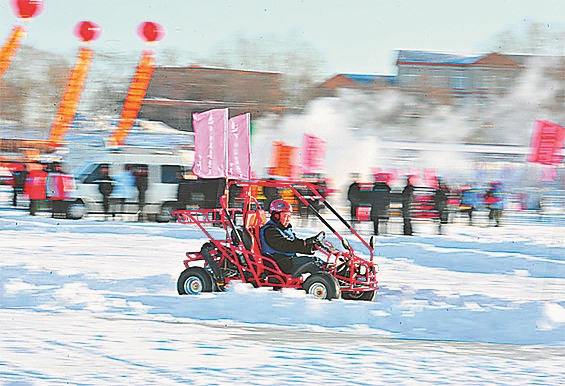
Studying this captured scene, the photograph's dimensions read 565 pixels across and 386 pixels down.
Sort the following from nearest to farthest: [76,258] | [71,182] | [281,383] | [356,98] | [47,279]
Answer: [281,383] → [47,279] → [76,258] → [71,182] → [356,98]

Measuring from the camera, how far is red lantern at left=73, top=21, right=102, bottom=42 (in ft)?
53.1

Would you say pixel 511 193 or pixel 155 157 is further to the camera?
pixel 511 193

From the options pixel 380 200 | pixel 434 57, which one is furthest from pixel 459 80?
pixel 380 200

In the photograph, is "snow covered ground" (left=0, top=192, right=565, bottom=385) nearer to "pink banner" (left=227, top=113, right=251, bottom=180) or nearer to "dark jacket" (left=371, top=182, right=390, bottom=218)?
"pink banner" (left=227, top=113, right=251, bottom=180)

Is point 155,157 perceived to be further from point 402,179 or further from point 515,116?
point 515,116

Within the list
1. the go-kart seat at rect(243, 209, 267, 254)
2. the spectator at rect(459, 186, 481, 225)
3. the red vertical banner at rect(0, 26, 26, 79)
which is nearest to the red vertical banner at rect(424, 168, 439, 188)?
the spectator at rect(459, 186, 481, 225)

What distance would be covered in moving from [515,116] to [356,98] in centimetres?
339

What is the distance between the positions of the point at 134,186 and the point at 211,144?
5296 mm

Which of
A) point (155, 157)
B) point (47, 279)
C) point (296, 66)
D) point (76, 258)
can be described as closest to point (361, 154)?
point (296, 66)

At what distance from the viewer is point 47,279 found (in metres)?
7.42

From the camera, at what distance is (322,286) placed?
6.15 meters

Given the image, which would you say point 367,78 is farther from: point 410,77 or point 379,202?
point 379,202

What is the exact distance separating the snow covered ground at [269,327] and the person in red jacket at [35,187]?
180 inches

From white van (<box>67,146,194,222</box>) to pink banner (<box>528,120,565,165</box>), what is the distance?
7121 mm
